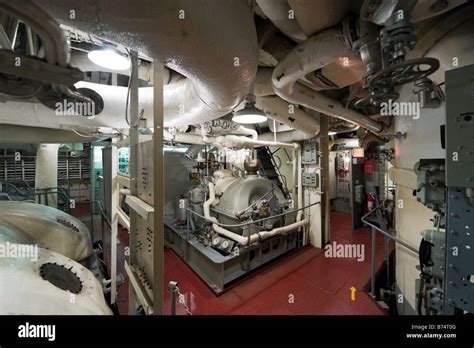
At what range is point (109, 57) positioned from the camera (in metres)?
1.47

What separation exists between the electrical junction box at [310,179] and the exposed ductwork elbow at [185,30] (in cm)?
336

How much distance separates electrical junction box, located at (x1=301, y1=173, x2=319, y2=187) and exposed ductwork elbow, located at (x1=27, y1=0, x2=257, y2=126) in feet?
11.0

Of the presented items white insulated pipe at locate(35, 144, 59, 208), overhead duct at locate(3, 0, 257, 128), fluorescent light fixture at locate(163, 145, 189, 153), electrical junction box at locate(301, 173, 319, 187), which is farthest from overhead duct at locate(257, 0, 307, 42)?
white insulated pipe at locate(35, 144, 59, 208)

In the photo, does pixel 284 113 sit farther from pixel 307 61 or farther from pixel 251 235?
pixel 251 235

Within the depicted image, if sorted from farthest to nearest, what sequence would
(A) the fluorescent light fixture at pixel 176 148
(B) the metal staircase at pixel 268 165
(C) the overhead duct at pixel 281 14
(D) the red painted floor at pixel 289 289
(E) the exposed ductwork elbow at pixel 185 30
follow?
1. (A) the fluorescent light fixture at pixel 176 148
2. (B) the metal staircase at pixel 268 165
3. (D) the red painted floor at pixel 289 289
4. (C) the overhead duct at pixel 281 14
5. (E) the exposed ductwork elbow at pixel 185 30

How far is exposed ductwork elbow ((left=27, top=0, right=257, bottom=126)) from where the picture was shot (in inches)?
25.4

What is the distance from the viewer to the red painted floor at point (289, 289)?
2.48 meters

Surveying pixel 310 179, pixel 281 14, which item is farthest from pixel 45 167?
pixel 310 179

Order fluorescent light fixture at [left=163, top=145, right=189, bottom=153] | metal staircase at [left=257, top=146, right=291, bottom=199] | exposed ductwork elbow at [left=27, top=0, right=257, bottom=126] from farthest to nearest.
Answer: fluorescent light fixture at [left=163, top=145, right=189, bottom=153] < metal staircase at [left=257, top=146, right=291, bottom=199] < exposed ductwork elbow at [left=27, top=0, right=257, bottom=126]

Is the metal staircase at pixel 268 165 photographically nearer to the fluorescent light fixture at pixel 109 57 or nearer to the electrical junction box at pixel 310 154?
the electrical junction box at pixel 310 154

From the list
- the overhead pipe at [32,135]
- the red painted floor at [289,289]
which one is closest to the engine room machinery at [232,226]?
the red painted floor at [289,289]

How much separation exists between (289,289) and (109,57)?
3382 millimetres

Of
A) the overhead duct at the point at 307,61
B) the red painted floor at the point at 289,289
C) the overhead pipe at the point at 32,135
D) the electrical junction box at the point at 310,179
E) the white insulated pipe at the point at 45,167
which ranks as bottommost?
the red painted floor at the point at 289,289

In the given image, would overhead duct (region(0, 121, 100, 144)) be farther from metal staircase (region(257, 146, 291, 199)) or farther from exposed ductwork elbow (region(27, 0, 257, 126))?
metal staircase (region(257, 146, 291, 199))
